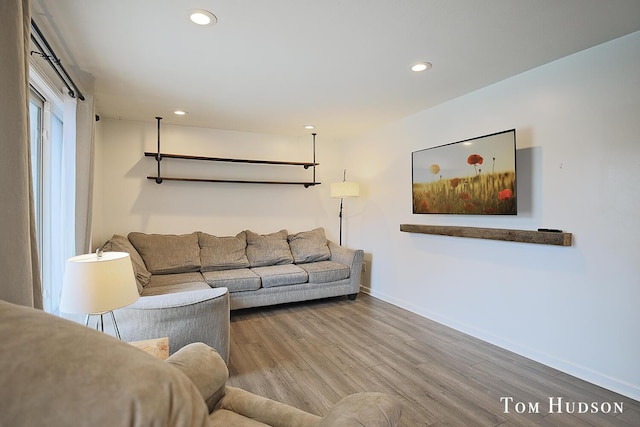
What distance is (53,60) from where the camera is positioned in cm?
201

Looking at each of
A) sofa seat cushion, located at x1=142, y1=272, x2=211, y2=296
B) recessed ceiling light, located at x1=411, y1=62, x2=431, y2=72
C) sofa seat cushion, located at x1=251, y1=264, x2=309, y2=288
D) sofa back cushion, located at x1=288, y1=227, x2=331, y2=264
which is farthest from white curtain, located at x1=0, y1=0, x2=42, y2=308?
sofa back cushion, located at x1=288, y1=227, x2=331, y2=264

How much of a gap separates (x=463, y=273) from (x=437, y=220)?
→ 2.09 ft

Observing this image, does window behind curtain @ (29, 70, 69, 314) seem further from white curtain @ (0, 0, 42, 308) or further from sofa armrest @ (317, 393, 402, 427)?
sofa armrest @ (317, 393, 402, 427)

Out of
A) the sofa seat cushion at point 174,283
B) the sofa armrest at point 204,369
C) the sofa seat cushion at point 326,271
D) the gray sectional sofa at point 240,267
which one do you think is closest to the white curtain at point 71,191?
the gray sectional sofa at point 240,267

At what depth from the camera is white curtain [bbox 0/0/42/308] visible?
969 millimetres

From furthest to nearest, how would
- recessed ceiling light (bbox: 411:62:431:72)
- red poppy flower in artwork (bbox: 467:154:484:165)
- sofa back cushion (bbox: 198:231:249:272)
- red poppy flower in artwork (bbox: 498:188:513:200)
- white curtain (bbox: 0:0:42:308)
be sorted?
sofa back cushion (bbox: 198:231:249:272) < red poppy flower in artwork (bbox: 467:154:484:165) < red poppy flower in artwork (bbox: 498:188:513:200) < recessed ceiling light (bbox: 411:62:431:72) < white curtain (bbox: 0:0:42:308)

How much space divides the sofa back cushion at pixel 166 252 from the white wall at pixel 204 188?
0.38 meters

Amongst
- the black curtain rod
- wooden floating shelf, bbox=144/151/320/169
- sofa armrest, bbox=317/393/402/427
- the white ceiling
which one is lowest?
sofa armrest, bbox=317/393/402/427

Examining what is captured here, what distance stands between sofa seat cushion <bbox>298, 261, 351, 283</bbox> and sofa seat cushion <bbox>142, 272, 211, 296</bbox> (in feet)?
4.25

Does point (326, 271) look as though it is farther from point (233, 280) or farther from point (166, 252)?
point (166, 252)

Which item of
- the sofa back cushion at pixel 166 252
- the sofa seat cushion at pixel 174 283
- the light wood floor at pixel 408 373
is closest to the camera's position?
the light wood floor at pixel 408 373

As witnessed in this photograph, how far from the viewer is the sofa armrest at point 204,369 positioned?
124 cm

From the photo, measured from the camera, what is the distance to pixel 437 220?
364 centimetres

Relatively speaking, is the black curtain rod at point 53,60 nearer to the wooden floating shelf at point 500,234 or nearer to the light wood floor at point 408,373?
the light wood floor at point 408,373
